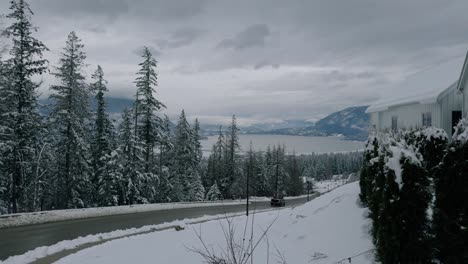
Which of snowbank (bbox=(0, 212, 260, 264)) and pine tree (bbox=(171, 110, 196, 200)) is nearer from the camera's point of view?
snowbank (bbox=(0, 212, 260, 264))

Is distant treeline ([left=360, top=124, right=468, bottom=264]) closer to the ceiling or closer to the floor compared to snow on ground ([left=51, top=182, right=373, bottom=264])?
closer to the ceiling

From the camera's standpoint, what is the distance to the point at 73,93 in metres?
29.5

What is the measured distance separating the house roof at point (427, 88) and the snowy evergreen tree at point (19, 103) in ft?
71.0

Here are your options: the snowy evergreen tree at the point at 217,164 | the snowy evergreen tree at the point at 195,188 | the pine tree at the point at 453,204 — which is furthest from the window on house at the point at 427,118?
the snowy evergreen tree at the point at 217,164

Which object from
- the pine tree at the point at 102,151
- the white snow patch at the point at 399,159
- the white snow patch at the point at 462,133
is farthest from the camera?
the pine tree at the point at 102,151

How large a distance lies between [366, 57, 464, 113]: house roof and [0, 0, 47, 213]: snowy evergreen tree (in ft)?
71.0

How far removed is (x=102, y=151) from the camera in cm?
3628

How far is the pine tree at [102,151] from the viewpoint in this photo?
110 feet

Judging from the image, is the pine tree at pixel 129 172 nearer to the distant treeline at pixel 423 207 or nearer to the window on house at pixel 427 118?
the window on house at pixel 427 118

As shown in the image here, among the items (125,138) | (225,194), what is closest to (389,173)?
(125,138)

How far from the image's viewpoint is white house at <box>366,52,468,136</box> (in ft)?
48.3

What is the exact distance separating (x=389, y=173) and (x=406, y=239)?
1167 mm

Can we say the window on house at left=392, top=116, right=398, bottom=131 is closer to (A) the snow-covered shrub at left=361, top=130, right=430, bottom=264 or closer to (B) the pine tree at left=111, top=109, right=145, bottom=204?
(A) the snow-covered shrub at left=361, top=130, right=430, bottom=264

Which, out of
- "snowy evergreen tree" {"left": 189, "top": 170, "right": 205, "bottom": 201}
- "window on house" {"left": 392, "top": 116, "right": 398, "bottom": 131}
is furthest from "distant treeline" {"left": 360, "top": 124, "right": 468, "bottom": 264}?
"snowy evergreen tree" {"left": 189, "top": 170, "right": 205, "bottom": 201}
